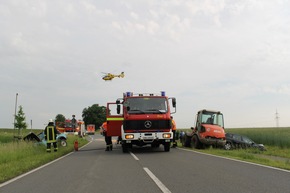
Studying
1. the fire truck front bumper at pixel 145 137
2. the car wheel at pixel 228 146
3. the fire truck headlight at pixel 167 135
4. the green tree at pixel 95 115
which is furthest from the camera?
the green tree at pixel 95 115

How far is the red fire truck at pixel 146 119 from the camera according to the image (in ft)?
50.9

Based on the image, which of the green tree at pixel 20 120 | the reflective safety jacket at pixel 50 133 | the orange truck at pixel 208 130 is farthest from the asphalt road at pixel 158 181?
the green tree at pixel 20 120

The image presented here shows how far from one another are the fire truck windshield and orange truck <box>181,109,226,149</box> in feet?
15.3

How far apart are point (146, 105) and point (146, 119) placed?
870mm

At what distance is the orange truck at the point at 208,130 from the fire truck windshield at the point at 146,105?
183 inches

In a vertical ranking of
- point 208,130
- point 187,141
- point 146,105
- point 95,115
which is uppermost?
point 95,115

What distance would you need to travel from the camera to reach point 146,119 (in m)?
15.5

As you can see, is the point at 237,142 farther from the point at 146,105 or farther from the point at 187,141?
the point at 146,105

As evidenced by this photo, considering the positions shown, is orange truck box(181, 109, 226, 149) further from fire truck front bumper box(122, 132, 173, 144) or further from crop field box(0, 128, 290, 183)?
fire truck front bumper box(122, 132, 173, 144)

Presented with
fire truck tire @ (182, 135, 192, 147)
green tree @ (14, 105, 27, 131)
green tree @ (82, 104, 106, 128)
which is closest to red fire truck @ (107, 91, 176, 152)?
fire truck tire @ (182, 135, 192, 147)

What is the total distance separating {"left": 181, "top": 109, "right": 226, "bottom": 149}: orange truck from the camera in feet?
63.8

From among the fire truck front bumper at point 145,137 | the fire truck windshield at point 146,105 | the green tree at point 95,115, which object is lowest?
the fire truck front bumper at point 145,137

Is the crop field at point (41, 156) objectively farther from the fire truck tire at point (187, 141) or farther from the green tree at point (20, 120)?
the green tree at point (20, 120)

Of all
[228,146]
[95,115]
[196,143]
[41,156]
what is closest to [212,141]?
[196,143]
